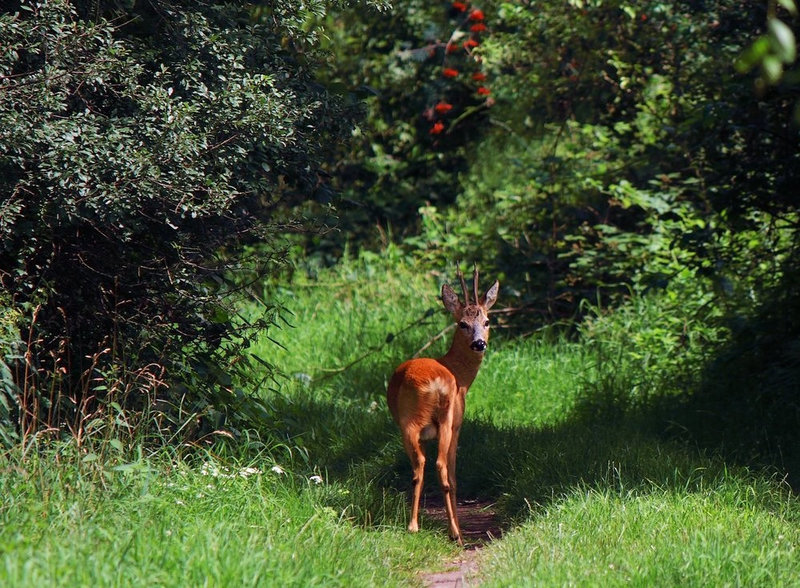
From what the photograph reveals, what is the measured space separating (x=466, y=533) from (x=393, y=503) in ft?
1.52

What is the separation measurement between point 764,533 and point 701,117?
3731mm

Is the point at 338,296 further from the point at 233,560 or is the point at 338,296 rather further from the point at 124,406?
the point at 233,560

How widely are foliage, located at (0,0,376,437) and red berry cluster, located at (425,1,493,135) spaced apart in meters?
6.71

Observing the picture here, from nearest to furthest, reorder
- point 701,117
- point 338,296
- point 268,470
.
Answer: point 268,470
point 701,117
point 338,296

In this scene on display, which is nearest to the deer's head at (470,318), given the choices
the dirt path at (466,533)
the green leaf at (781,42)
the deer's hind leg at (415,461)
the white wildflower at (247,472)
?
the deer's hind leg at (415,461)

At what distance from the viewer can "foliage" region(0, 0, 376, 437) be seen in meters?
5.57

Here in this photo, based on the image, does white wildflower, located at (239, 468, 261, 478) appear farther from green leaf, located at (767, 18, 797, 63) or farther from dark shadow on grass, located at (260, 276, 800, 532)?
green leaf, located at (767, 18, 797, 63)

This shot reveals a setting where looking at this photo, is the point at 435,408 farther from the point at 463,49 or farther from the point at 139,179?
the point at 463,49

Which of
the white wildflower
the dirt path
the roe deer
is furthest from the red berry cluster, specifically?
the white wildflower

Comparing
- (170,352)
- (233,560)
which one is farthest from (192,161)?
(233,560)

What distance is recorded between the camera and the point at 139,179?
18.6 feet

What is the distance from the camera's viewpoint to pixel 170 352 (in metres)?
6.60

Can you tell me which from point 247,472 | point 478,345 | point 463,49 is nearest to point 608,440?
point 478,345

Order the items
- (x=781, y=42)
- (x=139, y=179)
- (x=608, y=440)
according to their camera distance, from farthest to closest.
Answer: (x=608, y=440), (x=139, y=179), (x=781, y=42)
